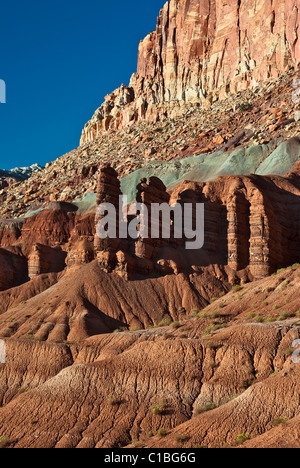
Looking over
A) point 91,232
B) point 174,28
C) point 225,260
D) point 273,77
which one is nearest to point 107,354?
point 225,260

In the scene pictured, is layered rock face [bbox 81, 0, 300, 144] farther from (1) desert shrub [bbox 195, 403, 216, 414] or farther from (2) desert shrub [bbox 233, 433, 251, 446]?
(2) desert shrub [bbox 233, 433, 251, 446]

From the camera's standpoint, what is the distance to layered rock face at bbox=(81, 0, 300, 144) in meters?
122

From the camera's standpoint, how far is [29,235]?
87062 mm

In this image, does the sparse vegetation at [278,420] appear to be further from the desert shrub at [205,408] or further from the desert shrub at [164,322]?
the desert shrub at [164,322]

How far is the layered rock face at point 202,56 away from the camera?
12169 cm

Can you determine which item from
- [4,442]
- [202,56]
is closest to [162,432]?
[4,442]

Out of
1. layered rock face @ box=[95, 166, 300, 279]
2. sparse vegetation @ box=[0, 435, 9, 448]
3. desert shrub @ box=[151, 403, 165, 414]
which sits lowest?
sparse vegetation @ box=[0, 435, 9, 448]

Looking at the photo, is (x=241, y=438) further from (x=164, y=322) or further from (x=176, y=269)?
(x=176, y=269)

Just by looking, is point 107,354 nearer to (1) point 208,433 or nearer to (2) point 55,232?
(1) point 208,433

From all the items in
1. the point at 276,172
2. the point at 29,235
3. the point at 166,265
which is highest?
the point at 276,172

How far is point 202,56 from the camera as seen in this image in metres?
141

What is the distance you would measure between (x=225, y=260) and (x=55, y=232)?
111ft

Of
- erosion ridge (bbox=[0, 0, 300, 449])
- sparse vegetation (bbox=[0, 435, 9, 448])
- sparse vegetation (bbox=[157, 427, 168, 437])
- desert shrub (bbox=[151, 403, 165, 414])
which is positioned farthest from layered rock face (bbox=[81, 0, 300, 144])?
sparse vegetation (bbox=[0, 435, 9, 448])

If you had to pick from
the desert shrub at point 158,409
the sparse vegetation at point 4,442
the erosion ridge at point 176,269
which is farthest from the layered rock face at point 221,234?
the sparse vegetation at point 4,442
